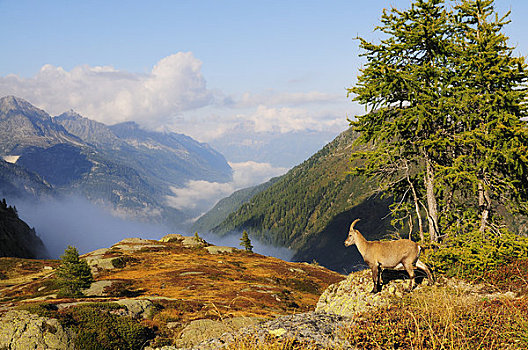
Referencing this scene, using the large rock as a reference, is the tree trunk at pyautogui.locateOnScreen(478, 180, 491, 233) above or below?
above

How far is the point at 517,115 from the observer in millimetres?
15117

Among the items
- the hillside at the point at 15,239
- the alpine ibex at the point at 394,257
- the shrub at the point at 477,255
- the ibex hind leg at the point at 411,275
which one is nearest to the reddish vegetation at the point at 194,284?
the alpine ibex at the point at 394,257

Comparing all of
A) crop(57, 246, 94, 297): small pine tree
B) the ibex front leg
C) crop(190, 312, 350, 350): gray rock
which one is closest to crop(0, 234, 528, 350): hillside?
crop(190, 312, 350, 350): gray rock

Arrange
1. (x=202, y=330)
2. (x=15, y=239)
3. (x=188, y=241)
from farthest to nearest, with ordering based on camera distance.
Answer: (x=15, y=239) → (x=188, y=241) → (x=202, y=330)

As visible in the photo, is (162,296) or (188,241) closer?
(162,296)

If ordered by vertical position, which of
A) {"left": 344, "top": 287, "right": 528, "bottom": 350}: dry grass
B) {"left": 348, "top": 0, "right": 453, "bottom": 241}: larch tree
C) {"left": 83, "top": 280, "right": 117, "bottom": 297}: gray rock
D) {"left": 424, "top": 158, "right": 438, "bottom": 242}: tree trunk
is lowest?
{"left": 83, "top": 280, "right": 117, "bottom": 297}: gray rock

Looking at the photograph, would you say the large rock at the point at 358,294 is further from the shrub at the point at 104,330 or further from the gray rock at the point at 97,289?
the gray rock at the point at 97,289

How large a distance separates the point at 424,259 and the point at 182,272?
3166cm

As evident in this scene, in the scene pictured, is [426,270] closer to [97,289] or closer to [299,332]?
[299,332]

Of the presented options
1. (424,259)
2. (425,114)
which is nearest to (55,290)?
(424,259)

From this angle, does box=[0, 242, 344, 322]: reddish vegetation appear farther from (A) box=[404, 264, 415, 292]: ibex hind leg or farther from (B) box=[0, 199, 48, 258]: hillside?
(B) box=[0, 199, 48, 258]: hillside

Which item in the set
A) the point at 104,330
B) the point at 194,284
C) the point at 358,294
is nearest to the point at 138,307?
the point at 104,330

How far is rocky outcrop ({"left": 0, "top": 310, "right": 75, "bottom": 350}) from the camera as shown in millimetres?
11492

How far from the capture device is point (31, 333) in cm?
1188
